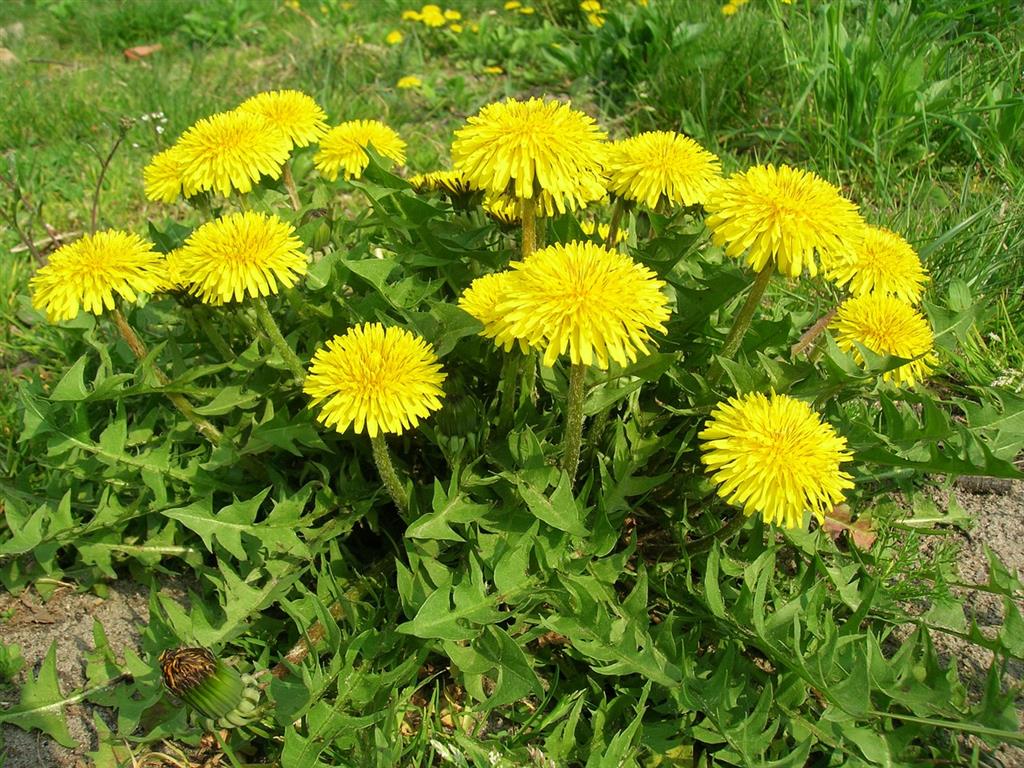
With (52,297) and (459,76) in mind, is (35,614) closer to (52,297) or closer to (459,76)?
(52,297)

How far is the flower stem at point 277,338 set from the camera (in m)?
1.94

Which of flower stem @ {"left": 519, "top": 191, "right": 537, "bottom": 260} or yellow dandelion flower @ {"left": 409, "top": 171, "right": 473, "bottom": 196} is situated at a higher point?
flower stem @ {"left": 519, "top": 191, "right": 537, "bottom": 260}

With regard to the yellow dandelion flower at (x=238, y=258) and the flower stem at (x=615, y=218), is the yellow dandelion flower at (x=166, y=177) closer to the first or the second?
the yellow dandelion flower at (x=238, y=258)

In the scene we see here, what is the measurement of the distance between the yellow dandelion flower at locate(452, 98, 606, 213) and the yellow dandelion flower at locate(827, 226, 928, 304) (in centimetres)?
65

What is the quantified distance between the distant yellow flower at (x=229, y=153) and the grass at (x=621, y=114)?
0.55 meters

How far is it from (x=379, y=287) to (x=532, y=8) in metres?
4.08

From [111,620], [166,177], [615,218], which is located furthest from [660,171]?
[111,620]

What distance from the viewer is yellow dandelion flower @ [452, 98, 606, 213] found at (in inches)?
66.6

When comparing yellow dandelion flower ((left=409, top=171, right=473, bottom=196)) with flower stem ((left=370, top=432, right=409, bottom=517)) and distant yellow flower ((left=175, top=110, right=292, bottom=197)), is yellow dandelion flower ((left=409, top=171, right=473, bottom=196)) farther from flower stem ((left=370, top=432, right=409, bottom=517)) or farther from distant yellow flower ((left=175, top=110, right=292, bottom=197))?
flower stem ((left=370, top=432, right=409, bottom=517))

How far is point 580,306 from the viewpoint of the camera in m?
1.49

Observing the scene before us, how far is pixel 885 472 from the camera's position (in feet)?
7.25

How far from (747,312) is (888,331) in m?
0.34

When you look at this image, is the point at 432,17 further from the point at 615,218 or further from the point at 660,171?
the point at 660,171

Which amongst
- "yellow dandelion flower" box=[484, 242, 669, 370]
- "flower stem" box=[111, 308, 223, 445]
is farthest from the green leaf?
"yellow dandelion flower" box=[484, 242, 669, 370]
